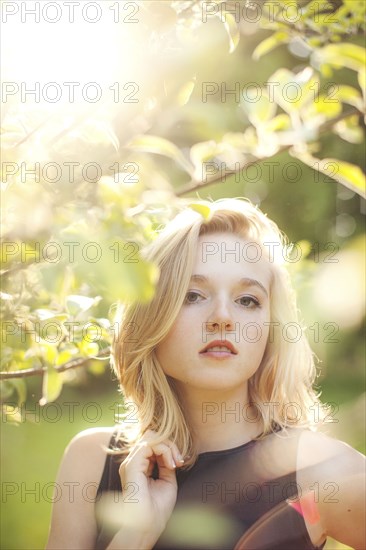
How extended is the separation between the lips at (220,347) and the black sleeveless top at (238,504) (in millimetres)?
213

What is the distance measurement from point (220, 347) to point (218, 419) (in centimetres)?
17

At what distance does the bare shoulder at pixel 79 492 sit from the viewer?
1480 millimetres

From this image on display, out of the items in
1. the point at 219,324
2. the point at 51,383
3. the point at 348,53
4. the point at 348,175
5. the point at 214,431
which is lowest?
the point at 214,431

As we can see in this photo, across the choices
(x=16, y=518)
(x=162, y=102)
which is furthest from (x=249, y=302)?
(x=16, y=518)

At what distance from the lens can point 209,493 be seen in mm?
1423

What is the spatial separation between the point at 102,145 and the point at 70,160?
17 centimetres

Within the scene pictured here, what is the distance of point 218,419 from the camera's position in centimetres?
146

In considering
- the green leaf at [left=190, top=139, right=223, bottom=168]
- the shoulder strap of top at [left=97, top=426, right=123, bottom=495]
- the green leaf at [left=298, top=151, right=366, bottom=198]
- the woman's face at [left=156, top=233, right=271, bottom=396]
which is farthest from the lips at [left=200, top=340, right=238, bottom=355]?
the green leaf at [left=298, top=151, right=366, bottom=198]

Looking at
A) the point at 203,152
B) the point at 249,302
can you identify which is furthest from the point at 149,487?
the point at 203,152

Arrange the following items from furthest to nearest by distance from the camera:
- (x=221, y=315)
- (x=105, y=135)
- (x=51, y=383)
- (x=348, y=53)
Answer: (x=221, y=315) → (x=51, y=383) → (x=105, y=135) → (x=348, y=53)

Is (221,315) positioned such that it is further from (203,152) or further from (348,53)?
(348,53)

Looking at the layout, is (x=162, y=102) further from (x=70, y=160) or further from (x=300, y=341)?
(x=300, y=341)

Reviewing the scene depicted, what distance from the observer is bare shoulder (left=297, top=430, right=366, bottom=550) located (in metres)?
1.39

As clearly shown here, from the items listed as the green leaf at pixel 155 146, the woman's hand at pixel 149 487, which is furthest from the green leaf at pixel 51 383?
the green leaf at pixel 155 146
